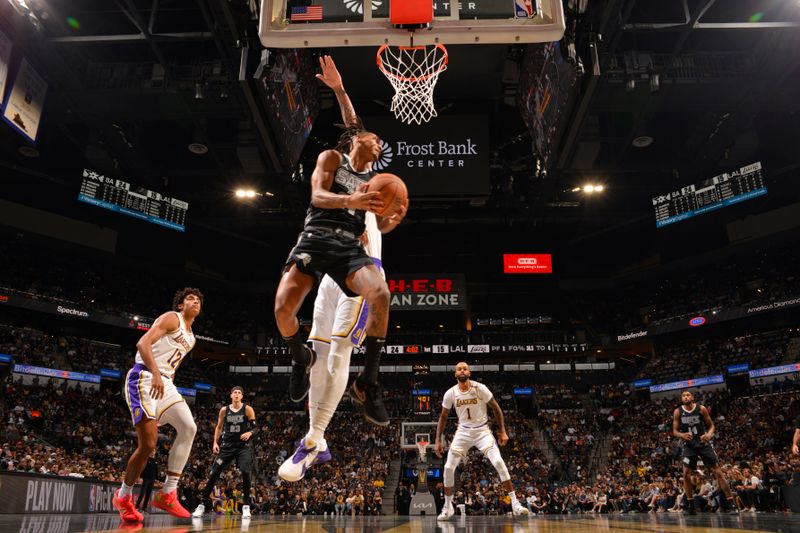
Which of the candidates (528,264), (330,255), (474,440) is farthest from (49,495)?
(528,264)

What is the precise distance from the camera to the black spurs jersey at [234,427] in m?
9.19

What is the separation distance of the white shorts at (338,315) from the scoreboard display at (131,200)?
Answer: 16.2 meters

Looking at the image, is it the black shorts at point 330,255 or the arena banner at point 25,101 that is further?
the arena banner at point 25,101

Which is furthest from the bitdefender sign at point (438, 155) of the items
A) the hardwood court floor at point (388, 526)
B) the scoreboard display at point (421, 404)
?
the hardwood court floor at point (388, 526)

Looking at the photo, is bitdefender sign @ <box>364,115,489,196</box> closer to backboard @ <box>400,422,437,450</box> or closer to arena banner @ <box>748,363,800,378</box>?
backboard @ <box>400,422,437,450</box>

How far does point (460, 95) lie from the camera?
51.6 ft

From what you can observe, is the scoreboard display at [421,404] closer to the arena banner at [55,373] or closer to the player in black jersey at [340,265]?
the arena banner at [55,373]

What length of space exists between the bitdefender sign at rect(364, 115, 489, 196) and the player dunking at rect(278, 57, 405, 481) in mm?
9919

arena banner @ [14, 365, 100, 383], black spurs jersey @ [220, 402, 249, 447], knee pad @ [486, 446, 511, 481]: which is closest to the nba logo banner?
knee pad @ [486, 446, 511, 481]

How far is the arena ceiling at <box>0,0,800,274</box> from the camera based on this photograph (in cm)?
1174

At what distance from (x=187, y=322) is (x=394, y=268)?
76.8 ft

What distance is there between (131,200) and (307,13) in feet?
50.6

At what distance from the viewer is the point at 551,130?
11.7m

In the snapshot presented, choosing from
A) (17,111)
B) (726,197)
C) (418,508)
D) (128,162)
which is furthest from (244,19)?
(726,197)
